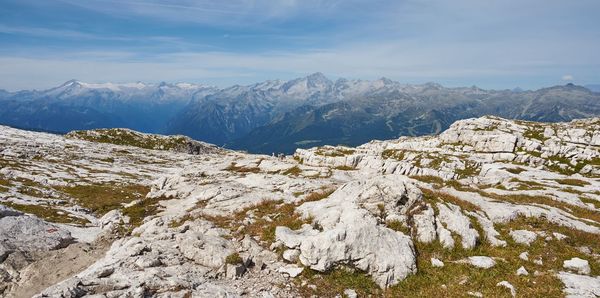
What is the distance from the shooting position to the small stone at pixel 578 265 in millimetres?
22062

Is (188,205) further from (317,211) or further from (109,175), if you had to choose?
(109,175)

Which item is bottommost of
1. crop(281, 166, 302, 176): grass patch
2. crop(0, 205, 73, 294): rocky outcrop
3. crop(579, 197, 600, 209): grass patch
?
crop(579, 197, 600, 209): grass patch

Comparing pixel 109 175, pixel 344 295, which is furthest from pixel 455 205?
pixel 109 175

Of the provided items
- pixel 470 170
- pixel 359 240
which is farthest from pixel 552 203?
pixel 470 170

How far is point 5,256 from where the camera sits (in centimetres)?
2391

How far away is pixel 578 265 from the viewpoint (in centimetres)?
2242

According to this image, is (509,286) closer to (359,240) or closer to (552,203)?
(359,240)

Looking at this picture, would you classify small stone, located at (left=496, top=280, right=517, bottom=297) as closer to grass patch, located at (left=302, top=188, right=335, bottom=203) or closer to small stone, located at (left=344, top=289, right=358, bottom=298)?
small stone, located at (left=344, top=289, right=358, bottom=298)

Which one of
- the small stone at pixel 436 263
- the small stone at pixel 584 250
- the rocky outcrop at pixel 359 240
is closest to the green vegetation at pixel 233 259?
the rocky outcrop at pixel 359 240

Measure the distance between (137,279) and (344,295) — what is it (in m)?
11.5

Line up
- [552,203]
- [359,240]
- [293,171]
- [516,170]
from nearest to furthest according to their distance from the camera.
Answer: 1. [359,240]
2. [552,203]
3. [293,171]
4. [516,170]

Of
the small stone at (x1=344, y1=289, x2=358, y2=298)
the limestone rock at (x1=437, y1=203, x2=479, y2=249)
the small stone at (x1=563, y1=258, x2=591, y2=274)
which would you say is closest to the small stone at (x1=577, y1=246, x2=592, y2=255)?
the small stone at (x1=563, y1=258, x2=591, y2=274)

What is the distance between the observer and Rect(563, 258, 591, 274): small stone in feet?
72.4

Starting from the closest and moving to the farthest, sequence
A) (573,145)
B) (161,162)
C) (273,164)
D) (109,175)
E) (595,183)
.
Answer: (595,183), (273,164), (109,175), (573,145), (161,162)
